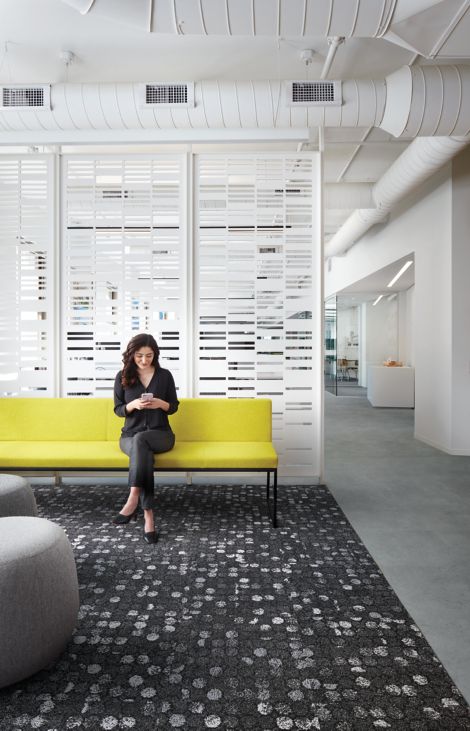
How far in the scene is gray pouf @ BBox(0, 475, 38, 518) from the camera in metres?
3.11

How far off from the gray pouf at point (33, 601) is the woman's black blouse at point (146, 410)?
76.1 inches

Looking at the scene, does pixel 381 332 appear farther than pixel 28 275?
Yes

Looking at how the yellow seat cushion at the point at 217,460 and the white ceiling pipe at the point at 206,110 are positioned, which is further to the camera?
the white ceiling pipe at the point at 206,110

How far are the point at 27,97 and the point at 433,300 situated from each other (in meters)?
5.78

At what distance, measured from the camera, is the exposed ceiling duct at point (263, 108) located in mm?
4352

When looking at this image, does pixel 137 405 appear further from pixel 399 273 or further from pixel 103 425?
pixel 399 273

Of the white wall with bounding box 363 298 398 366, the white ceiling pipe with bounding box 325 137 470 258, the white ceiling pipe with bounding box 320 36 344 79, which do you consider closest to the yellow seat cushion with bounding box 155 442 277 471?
the white ceiling pipe with bounding box 320 36 344 79

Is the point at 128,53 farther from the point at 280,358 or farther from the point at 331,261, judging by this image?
the point at 331,261

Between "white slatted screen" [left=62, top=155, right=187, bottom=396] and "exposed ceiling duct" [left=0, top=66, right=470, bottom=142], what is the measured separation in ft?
2.23

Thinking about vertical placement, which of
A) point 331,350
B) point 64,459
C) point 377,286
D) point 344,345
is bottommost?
point 64,459

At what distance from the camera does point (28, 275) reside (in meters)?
5.24

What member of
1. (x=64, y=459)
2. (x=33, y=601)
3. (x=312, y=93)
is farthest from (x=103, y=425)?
(x=312, y=93)

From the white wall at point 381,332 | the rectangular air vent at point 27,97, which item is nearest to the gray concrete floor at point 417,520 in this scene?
the rectangular air vent at point 27,97

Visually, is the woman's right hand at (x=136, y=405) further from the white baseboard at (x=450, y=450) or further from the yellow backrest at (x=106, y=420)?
the white baseboard at (x=450, y=450)
